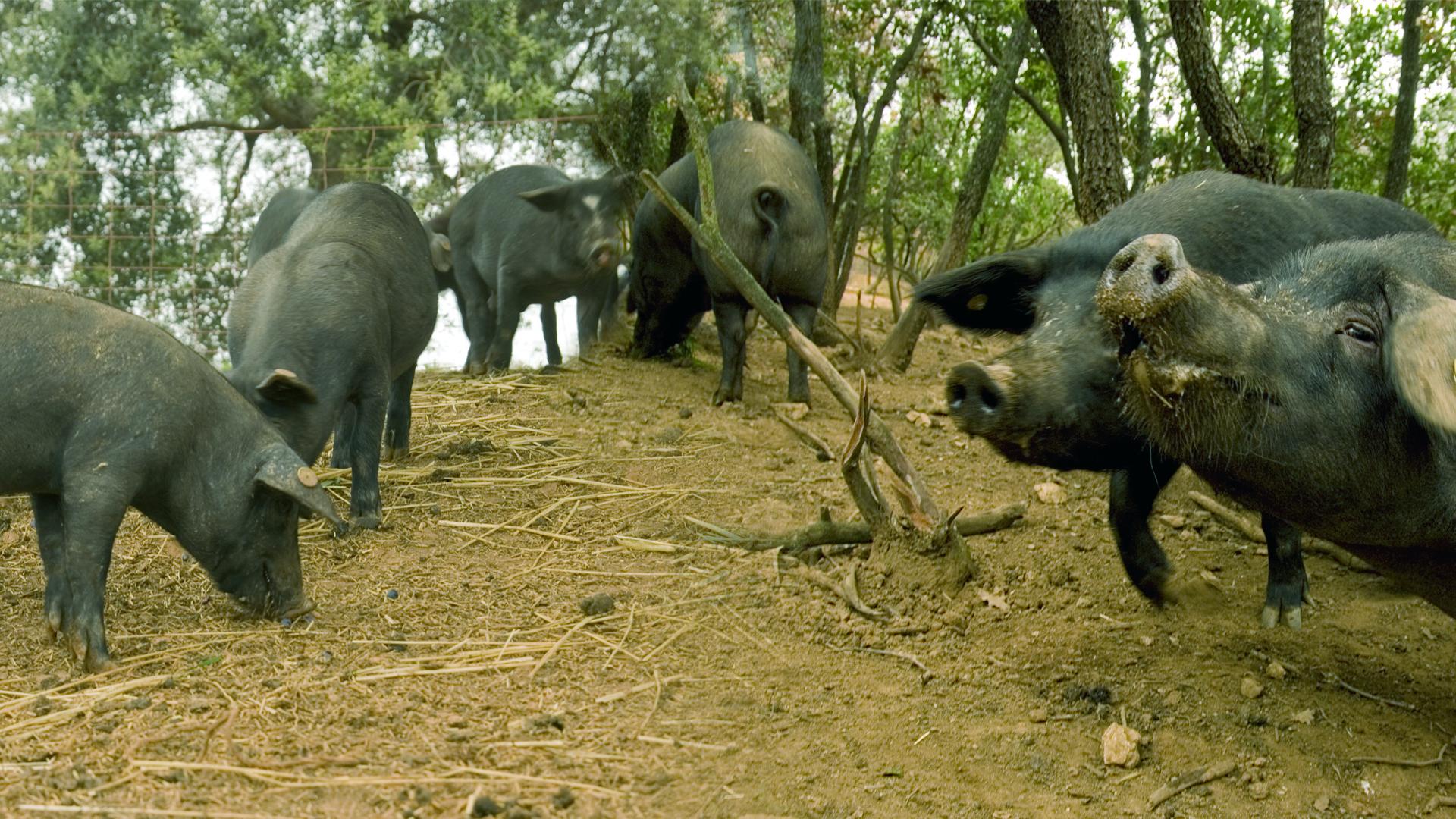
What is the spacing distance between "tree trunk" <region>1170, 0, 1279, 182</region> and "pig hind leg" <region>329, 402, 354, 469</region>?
3.54 m

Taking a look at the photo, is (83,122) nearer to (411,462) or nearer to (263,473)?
(411,462)

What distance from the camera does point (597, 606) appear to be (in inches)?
158

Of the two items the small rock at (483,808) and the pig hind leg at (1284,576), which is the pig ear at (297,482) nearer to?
the small rock at (483,808)

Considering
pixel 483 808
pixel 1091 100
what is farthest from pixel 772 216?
pixel 483 808

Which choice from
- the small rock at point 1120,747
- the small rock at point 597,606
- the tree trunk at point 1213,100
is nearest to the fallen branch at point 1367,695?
the small rock at point 1120,747

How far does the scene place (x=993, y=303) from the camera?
397 centimetres

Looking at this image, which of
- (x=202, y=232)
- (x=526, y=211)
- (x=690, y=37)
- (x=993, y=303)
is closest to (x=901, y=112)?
(x=690, y=37)

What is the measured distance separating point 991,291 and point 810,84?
497 cm

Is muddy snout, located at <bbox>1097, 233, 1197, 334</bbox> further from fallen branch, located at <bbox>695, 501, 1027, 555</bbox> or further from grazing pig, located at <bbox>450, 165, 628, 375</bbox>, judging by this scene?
grazing pig, located at <bbox>450, 165, 628, 375</bbox>

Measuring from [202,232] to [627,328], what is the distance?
10.1 ft

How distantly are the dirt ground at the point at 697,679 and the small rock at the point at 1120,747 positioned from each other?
52mm

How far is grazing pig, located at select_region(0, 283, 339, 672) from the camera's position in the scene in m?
3.54

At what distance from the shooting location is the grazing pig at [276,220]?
6527mm

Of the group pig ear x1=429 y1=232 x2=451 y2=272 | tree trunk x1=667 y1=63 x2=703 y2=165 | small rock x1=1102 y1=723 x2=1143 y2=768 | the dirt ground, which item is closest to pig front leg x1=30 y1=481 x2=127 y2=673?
the dirt ground
